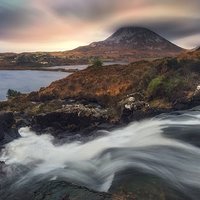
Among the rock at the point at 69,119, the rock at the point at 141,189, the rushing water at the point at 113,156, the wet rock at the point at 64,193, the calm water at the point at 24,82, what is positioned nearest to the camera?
the wet rock at the point at 64,193

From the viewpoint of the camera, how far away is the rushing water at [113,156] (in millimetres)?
14478

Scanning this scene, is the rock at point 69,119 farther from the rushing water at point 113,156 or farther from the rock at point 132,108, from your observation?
the rock at point 132,108

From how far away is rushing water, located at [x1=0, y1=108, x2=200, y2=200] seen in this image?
14478mm

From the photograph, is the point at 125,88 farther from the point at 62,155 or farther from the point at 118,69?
the point at 62,155

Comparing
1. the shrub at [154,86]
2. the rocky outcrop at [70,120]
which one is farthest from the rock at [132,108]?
the shrub at [154,86]

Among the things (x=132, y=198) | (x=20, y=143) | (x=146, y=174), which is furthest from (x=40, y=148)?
(x=132, y=198)

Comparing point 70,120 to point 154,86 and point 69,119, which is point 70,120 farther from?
point 154,86

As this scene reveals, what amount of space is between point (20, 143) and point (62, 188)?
9.81m

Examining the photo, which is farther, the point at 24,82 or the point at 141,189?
the point at 24,82

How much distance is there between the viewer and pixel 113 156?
17.4m

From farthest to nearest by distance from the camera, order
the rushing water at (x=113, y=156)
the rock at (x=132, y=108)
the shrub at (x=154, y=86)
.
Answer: the shrub at (x=154, y=86) < the rock at (x=132, y=108) < the rushing water at (x=113, y=156)

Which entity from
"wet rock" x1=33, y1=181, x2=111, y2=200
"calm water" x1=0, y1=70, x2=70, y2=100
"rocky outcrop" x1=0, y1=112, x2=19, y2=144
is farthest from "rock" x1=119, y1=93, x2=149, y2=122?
"calm water" x1=0, y1=70, x2=70, y2=100

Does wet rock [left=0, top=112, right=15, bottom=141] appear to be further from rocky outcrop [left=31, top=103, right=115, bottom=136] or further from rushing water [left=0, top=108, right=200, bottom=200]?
rocky outcrop [left=31, top=103, right=115, bottom=136]

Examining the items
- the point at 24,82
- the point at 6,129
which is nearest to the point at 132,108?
the point at 6,129
